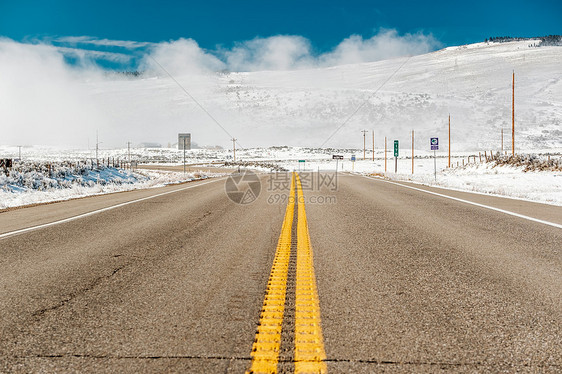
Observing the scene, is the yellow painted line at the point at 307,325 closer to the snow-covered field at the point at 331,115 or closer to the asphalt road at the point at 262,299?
the asphalt road at the point at 262,299

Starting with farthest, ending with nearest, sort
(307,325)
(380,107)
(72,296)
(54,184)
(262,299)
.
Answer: (380,107)
(54,184)
(72,296)
(262,299)
(307,325)

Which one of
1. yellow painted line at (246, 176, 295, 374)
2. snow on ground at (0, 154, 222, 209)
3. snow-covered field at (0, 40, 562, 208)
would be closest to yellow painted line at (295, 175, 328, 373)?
yellow painted line at (246, 176, 295, 374)

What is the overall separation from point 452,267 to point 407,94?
154820 millimetres

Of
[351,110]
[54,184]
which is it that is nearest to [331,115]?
[351,110]

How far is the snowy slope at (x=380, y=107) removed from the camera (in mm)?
118250

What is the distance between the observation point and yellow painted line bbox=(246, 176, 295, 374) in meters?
2.02

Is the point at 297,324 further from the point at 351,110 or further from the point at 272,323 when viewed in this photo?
the point at 351,110

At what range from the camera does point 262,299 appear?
291cm

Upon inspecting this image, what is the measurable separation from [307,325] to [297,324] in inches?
2.6

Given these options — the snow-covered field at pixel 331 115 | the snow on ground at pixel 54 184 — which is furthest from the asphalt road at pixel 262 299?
the snow-covered field at pixel 331 115

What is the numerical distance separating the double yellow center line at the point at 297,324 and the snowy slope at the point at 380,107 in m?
113

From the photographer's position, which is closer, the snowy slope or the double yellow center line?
the double yellow center line

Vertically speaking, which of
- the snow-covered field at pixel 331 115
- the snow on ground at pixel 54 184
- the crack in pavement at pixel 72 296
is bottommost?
the crack in pavement at pixel 72 296

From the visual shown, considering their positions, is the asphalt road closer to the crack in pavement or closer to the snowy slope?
the crack in pavement
